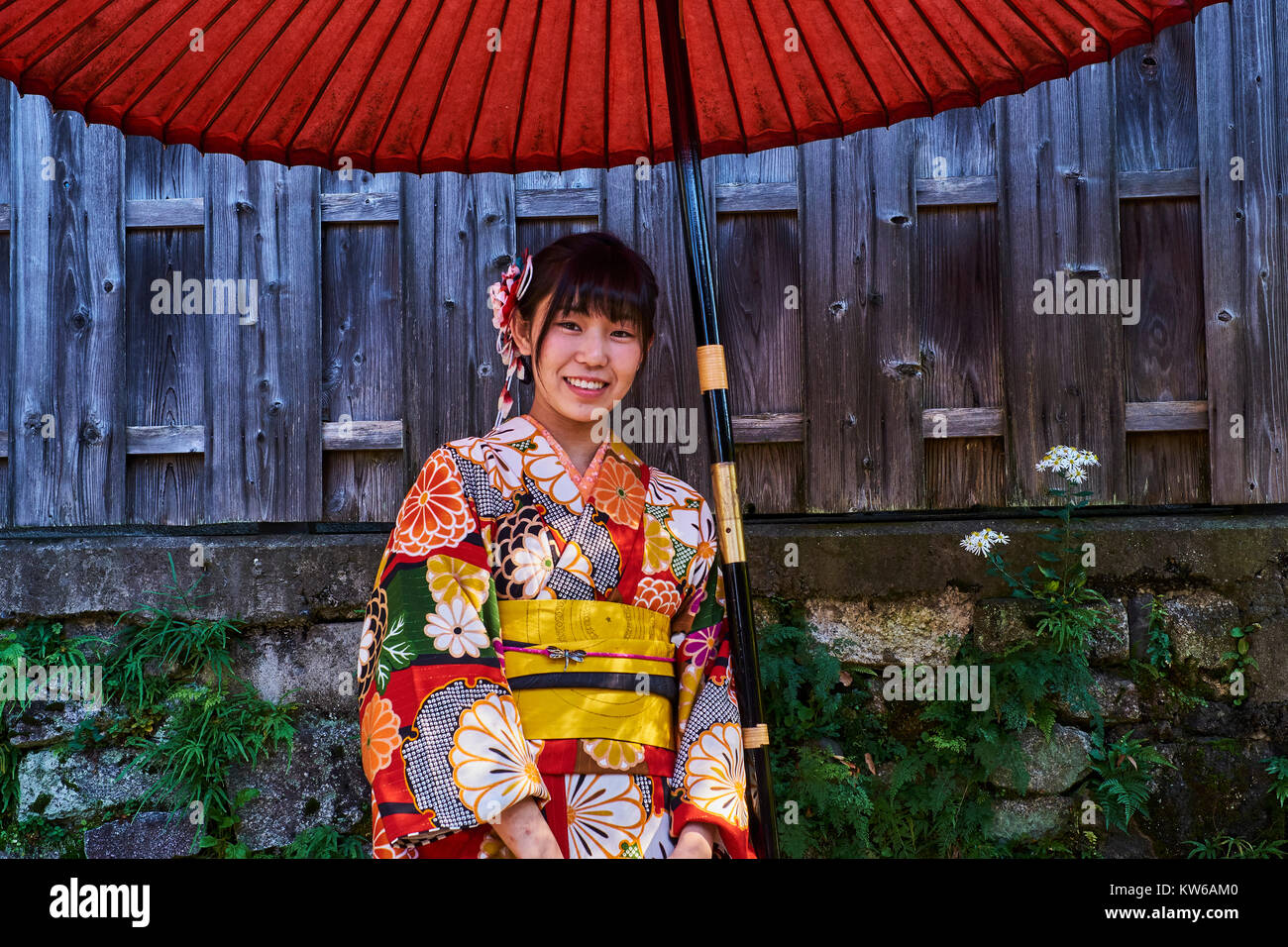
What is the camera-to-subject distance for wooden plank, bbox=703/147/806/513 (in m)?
3.22

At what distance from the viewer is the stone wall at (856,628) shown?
10.1 ft

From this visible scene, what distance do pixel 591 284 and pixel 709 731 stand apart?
1045mm

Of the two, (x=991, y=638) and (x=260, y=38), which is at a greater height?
(x=260, y=38)

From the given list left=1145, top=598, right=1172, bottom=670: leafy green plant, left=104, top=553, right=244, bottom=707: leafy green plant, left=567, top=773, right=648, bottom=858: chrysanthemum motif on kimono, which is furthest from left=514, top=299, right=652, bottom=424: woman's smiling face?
left=1145, top=598, right=1172, bottom=670: leafy green plant

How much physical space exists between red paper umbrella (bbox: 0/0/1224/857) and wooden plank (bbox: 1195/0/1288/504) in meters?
1.77

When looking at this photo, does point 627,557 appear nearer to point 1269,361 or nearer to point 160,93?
point 160,93

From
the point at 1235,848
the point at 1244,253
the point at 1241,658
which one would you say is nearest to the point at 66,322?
the point at 1244,253

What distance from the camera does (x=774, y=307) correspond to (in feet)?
10.6

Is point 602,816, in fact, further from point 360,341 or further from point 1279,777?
point 1279,777

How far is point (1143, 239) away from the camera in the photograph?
125 inches

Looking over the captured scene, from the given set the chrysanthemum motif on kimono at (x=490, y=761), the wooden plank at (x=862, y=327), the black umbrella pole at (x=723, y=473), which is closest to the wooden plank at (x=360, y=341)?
the wooden plank at (x=862, y=327)

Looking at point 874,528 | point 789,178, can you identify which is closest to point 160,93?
point 789,178

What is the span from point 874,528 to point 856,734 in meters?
0.69

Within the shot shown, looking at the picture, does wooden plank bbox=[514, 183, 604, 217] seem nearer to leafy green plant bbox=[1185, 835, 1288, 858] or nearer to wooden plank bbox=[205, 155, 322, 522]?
wooden plank bbox=[205, 155, 322, 522]
